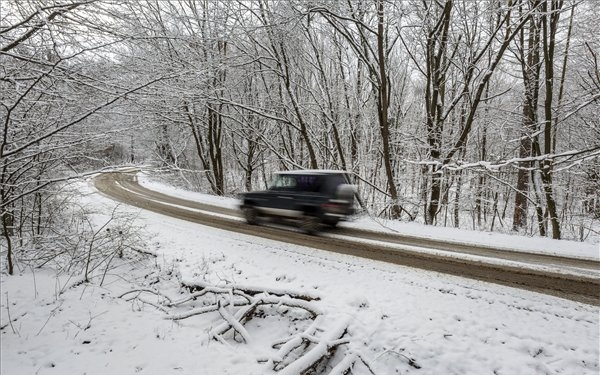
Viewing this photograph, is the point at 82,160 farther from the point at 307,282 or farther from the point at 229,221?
the point at 229,221

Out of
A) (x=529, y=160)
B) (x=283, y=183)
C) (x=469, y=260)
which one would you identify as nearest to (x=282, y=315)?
(x=469, y=260)

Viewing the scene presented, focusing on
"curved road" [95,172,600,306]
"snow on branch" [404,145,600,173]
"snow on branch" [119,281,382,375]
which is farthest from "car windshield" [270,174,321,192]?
"snow on branch" [119,281,382,375]

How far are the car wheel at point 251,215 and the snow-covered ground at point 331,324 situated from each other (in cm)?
449

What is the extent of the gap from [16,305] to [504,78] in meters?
30.0

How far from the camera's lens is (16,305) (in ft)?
18.1

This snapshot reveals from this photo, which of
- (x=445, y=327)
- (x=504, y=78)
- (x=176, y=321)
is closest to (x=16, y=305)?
(x=176, y=321)

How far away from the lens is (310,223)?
32.9 ft

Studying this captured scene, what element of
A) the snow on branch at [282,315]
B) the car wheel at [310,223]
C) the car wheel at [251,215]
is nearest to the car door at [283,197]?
the car wheel at [310,223]

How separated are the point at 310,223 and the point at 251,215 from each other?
272 cm

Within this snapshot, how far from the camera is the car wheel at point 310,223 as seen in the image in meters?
9.93

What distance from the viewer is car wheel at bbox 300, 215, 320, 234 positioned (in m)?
9.93

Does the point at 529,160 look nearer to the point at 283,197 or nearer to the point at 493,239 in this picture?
the point at 493,239

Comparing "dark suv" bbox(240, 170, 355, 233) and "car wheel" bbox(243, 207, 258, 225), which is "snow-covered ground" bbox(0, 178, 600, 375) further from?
"car wheel" bbox(243, 207, 258, 225)

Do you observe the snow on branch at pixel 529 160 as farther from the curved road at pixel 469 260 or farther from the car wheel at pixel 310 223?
the car wheel at pixel 310 223
